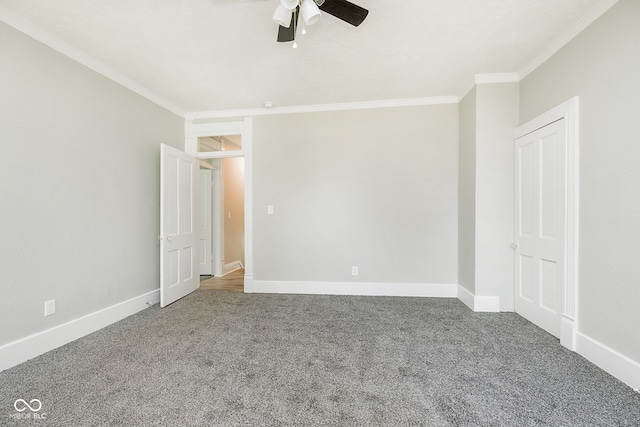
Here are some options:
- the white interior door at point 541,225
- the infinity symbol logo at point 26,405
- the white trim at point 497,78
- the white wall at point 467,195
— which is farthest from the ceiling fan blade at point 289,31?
the infinity symbol logo at point 26,405

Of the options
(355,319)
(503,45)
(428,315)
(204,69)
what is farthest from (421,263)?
(204,69)

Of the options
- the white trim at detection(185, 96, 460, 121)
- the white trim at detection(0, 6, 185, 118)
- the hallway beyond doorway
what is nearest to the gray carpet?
the hallway beyond doorway

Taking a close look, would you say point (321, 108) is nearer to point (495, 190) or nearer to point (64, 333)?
point (495, 190)

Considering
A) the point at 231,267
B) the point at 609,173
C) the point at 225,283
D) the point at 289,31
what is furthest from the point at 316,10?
the point at 231,267

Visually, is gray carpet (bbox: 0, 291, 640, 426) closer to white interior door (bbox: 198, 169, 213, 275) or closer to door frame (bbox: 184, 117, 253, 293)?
door frame (bbox: 184, 117, 253, 293)

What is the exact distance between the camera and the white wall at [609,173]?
171cm

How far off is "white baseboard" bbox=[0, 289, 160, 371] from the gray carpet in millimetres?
85

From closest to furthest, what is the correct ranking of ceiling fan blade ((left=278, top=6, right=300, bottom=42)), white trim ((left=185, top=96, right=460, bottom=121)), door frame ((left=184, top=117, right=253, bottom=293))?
1. ceiling fan blade ((left=278, top=6, right=300, bottom=42))
2. white trim ((left=185, top=96, right=460, bottom=121))
3. door frame ((left=184, top=117, right=253, bottom=293))

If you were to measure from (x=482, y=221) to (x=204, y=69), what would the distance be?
11.2 feet

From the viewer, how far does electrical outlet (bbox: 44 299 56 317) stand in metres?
2.15

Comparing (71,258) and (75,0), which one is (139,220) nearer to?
(71,258)

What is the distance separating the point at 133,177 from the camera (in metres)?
3.02

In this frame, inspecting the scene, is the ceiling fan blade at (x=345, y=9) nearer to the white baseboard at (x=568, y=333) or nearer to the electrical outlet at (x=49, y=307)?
the white baseboard at (x=568, y=333)

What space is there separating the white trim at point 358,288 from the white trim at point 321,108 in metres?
2.42
